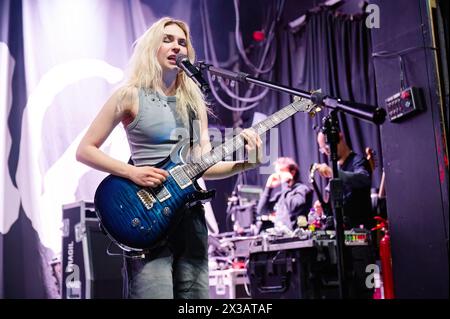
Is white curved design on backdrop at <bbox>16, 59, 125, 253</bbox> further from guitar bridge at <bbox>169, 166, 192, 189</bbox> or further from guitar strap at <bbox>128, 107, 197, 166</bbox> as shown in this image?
guitar bridge at <bbox>169, 166, 192, 189</bbox>

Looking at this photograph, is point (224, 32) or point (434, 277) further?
point (224, 32)

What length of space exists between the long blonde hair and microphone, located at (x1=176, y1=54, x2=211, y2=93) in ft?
0.44

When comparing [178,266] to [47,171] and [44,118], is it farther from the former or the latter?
[44,118]

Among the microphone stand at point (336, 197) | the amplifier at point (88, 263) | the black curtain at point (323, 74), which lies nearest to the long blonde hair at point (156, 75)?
the microphone stand at point (336, 197)

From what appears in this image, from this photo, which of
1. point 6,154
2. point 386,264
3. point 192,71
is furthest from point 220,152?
point 6,154

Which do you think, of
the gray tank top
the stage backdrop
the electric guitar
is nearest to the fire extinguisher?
the electric guitar

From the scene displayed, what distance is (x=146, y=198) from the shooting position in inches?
86.0

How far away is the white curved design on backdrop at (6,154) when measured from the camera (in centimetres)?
480

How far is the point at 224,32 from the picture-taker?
6.80m

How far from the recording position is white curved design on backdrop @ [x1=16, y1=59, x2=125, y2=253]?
4.98 metres

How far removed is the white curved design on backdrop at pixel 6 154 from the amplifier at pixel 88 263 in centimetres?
90
